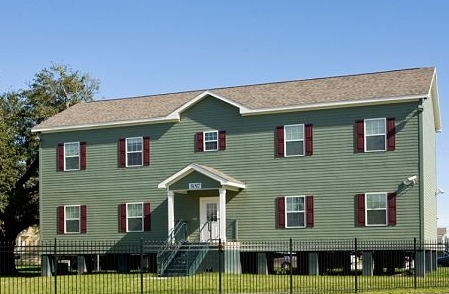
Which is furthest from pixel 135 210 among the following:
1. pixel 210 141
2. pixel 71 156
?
pixel 210 141

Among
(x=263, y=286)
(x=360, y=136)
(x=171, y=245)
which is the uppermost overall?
(x=360, y=136)

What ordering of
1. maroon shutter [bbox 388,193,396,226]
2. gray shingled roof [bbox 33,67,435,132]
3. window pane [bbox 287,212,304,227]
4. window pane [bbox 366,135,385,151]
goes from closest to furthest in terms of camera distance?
maroon shutter [bbox 388,193,396,226] < window pane [bbox 366,135,385,151] < gray shingled roof [bbox 33,67,435,132] < window pane [bbox 287,212,304,227]

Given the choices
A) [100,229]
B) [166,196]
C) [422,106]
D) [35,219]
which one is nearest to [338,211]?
[422,106]

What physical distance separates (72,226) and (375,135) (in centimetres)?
1604

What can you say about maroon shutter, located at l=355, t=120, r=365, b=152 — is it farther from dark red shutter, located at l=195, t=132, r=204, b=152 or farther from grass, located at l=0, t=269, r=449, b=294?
dark red shutter, located at l=195, t=132, r=204, b=152

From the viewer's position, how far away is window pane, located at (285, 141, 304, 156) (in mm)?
33750

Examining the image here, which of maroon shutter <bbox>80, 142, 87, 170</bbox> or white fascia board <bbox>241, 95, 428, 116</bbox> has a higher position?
white fascia board <bbox>241, 95, 428, 116</bbox>

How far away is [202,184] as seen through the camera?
34.0 m

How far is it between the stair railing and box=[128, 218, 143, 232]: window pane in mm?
Answer: 2220

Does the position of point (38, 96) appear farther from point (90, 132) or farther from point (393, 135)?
point (393, 135)

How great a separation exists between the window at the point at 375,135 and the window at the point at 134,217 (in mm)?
10741

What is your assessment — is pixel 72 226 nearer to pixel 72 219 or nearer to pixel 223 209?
pixel 72 219

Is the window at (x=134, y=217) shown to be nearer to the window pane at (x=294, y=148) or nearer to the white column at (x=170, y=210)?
the white column at (x=170, y=210)

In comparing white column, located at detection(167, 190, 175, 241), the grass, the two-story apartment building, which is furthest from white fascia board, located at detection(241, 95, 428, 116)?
the grass
